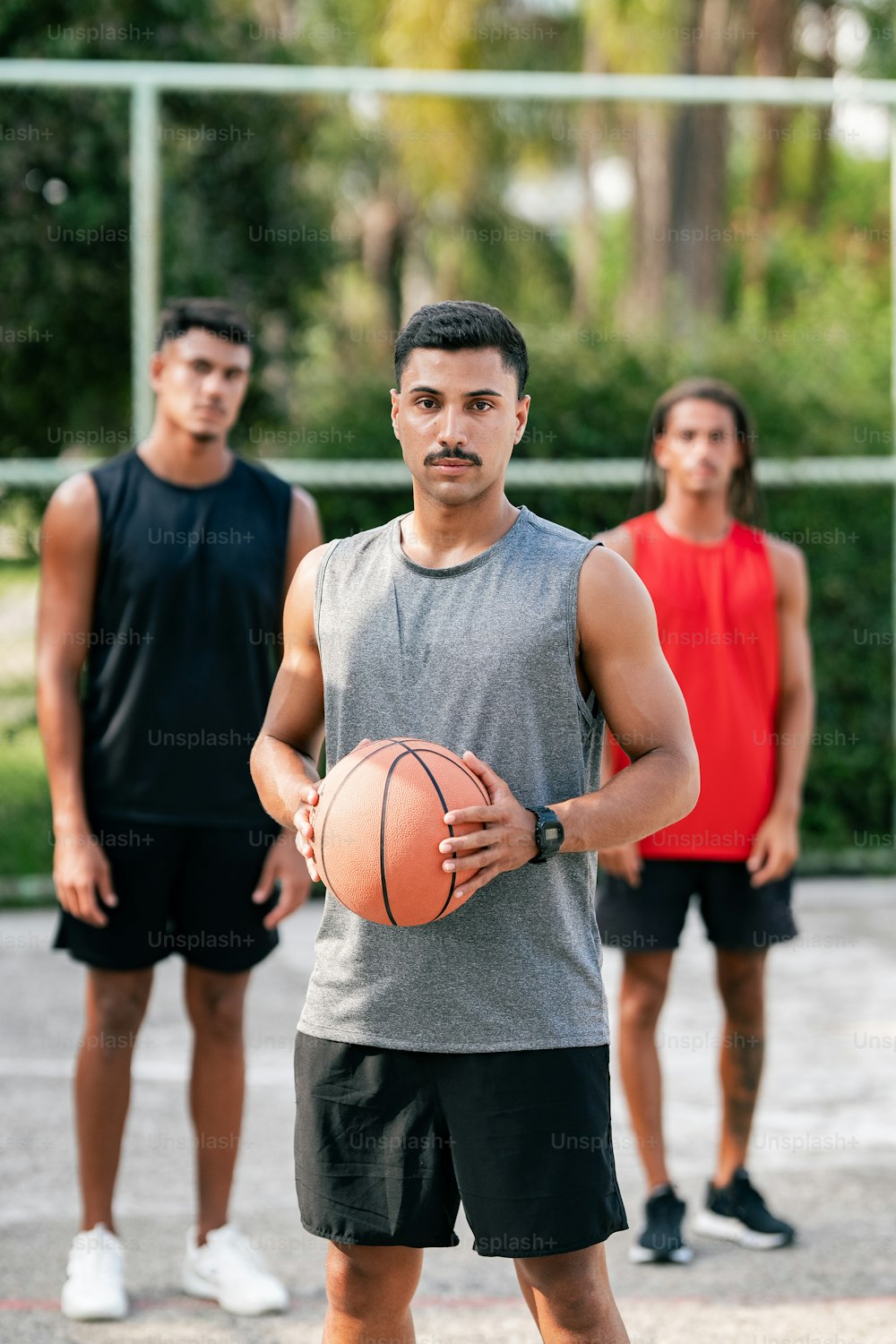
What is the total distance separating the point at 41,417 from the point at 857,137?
4773 millimetres

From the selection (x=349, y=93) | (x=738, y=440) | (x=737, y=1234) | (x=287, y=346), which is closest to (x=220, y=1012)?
(x=737, y=1234)

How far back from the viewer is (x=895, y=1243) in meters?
4.22

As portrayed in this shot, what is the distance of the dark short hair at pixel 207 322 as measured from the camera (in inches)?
161

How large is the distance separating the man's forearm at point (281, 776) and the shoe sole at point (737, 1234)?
79.0 inches

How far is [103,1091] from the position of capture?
12.8 ft

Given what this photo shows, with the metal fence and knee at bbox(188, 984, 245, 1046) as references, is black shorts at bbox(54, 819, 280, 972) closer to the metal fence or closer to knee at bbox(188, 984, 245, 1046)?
knee at bbox(188, 984, 245, 1046)

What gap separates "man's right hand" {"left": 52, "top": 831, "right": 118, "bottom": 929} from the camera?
385 cm

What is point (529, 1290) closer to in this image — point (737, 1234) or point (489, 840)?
point (489, 840)

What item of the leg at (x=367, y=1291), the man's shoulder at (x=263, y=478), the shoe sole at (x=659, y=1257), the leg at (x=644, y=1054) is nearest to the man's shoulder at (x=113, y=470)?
the man's shoulder at (x=263, y=478)

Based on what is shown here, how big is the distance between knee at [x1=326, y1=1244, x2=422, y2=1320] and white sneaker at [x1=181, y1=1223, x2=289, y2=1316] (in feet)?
3.71

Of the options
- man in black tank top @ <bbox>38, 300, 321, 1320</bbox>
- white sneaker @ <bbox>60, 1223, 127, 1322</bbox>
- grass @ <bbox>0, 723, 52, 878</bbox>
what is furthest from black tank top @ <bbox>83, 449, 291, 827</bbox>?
grass @ <bbox>0, 723, 52, 878</bbox>

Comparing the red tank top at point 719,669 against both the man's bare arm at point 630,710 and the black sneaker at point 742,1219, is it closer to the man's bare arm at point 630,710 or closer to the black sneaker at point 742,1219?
the black sneaker at point 742,1219

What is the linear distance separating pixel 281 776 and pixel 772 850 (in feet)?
5.88

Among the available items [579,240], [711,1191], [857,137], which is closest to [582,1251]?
[711,1191]
